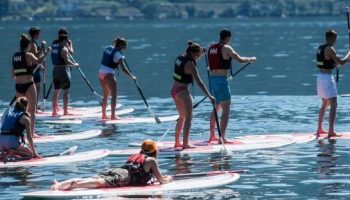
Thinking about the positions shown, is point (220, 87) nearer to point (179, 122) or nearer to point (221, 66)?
point (221, 66)

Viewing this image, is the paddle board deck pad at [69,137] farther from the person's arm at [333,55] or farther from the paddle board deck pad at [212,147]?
the person's arm at [333,55]

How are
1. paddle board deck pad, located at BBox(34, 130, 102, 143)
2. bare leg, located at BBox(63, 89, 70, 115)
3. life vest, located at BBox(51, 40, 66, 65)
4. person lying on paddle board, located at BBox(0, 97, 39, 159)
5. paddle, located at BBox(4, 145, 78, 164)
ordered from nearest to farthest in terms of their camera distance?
1. person lying on paddle board, located at BBox(0, 97, 39, 159)
2. paddle, located at BBox(4, 145, 78, 164)
3. paddle board deck pad, located at BBox(34, 130, 102, 143)
4. life vest, located at BBox(51, 40, 66, 65)
5. bare leg, located at BBox(63, 89, 70, 115)

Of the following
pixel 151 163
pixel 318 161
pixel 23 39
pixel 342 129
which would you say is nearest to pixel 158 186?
pixel 151 163

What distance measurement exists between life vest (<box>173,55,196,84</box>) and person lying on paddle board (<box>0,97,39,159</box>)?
329 centimetres

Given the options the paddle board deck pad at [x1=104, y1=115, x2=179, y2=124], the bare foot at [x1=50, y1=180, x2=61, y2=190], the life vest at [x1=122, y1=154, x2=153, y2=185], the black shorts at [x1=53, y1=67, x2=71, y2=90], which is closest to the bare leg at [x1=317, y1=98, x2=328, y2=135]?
the paddle board deck pad at [x1=104, y1=115, x2=179, y2=124]

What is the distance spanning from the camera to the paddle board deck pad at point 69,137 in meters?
29.3

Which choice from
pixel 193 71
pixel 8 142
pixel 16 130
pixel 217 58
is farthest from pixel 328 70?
pixel 8 142

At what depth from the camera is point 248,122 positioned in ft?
A: 110

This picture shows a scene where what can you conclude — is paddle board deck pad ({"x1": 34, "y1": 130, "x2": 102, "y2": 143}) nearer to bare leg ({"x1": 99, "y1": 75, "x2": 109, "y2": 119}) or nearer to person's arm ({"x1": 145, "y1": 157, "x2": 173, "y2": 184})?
bare leg ({"x1": 99, "y1": 75, "x2": 109, "y2": 119})

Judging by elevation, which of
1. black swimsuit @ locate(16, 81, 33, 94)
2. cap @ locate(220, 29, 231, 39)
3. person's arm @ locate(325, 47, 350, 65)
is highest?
cap @ locate(220, 29, 231, 39)

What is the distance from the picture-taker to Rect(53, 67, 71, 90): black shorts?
34.3m

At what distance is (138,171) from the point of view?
72.6ft

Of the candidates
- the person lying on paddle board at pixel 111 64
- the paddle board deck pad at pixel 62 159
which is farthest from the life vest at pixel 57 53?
the paddle board deck pad at pixel 62 159

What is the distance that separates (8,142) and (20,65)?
359 centimetres
